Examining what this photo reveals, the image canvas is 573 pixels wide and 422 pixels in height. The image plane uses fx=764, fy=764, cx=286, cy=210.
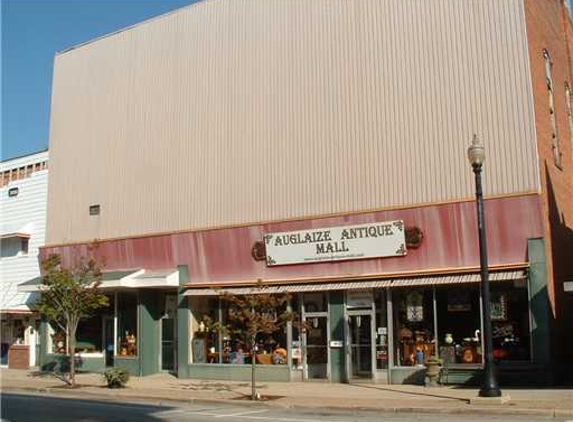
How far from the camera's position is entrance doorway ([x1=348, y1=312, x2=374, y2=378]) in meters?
26.1

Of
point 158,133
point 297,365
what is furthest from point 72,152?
point 297,365

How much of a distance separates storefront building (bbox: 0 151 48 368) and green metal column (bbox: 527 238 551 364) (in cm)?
2409

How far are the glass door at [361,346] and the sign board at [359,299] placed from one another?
1.12 ft

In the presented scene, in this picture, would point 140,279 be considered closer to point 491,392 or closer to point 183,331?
point 183,331

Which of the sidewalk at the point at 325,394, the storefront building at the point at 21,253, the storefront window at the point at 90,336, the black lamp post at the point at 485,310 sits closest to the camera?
the sidewalk at the point at 325,394

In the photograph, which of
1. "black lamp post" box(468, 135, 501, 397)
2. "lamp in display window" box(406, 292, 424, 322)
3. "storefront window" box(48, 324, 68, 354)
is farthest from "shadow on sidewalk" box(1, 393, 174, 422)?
"storefront window" box(48, 324, 68, 354)

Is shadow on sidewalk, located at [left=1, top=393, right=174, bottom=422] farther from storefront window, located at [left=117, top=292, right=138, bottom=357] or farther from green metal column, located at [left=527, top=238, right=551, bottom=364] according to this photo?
green metal column, located at [left=527, top=238, right=551, bottom=364]

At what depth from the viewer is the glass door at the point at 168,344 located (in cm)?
3206

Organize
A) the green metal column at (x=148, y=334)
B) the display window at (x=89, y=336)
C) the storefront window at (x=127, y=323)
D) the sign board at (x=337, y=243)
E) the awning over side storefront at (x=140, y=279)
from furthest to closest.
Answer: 1. the display window at (x=89, y=336)
2. the storefront window at (x=127, y=323)
3. the green metal column at (x=148, y=334)
4. the awning over side storefront at (x=140, y=279)
5. the sign board at (x=337, y=243)

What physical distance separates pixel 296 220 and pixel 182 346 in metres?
7.09

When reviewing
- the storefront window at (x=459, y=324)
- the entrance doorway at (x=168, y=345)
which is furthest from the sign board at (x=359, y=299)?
the entrance doorway at (x=168, y=345)

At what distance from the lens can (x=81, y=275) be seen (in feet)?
93.6

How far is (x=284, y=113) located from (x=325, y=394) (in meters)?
11.4

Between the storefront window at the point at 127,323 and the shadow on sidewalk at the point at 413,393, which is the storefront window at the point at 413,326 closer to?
the shadow on sidewalk at the point at 413,393
